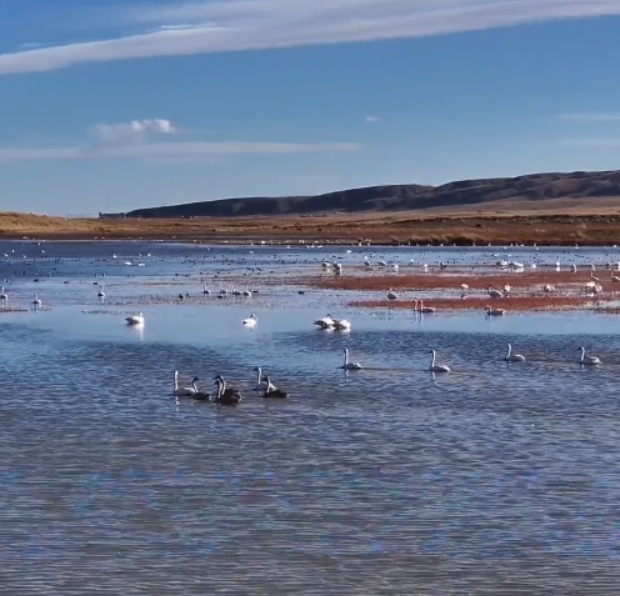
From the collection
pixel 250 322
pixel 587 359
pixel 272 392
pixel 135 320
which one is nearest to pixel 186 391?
pixel 272 392

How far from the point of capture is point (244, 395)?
18.0m

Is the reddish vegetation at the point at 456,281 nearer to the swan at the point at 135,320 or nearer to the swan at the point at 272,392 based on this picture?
the swan at the point at 135,320

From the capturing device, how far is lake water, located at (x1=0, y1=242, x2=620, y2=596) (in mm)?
10086

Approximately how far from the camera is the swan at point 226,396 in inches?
680

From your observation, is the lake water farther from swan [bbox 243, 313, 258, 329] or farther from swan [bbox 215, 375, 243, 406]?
swan [bbox 243, 313, 258, 329]

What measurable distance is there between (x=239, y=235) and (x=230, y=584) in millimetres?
92860

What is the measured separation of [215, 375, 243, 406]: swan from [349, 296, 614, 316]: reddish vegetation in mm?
15169

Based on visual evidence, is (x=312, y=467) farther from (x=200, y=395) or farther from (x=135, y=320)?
(x=135, y=320)

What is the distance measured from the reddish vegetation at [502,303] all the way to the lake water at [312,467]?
20.5ft

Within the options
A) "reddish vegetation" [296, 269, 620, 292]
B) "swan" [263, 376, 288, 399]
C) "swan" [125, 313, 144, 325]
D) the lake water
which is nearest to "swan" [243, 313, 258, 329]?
the lake water

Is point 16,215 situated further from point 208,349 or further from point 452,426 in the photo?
point 452,426

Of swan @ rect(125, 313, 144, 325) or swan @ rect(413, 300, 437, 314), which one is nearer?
swan @ rect(125, 313, 144, 325)

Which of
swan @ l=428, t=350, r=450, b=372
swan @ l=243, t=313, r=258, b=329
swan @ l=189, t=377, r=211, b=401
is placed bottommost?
swan @ l=428, t=350, r=450, b=372

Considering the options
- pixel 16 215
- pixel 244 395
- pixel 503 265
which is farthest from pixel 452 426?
pixel 16 215
